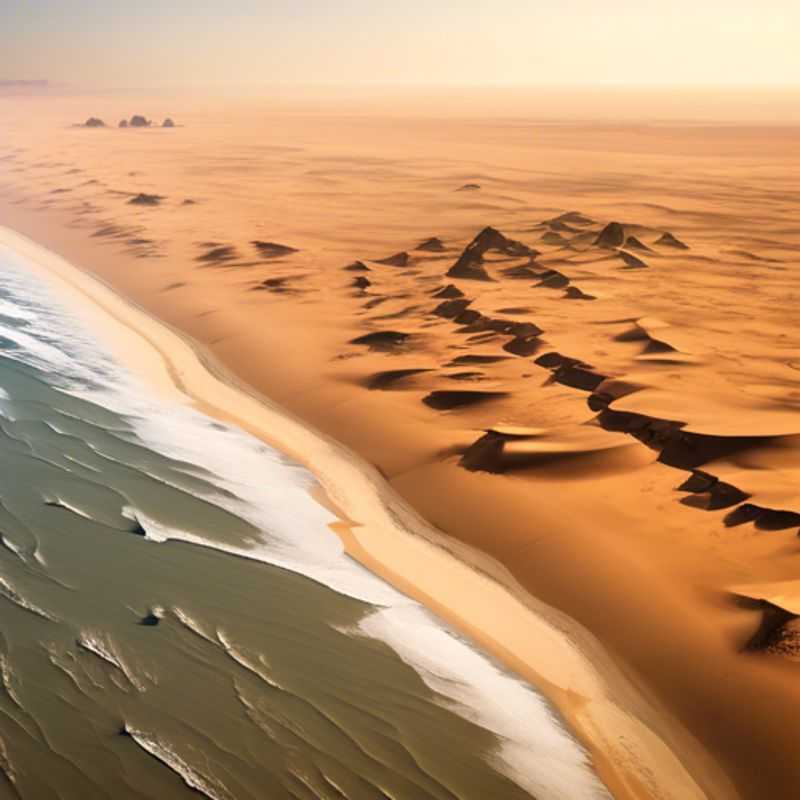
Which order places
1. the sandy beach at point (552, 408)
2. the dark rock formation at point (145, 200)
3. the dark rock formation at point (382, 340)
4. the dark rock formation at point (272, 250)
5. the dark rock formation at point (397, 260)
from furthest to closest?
the dark rock formation at point (145, 200) → the dark rock formation at point (272, 250) → the dark rock formation at point (397, 260) → the dark rock formation at point (382, 340) → the sandy beach at point (552, 408)

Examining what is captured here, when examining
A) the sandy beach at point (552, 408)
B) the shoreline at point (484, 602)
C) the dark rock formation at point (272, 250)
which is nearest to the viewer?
the shoreline at point (484, 602)

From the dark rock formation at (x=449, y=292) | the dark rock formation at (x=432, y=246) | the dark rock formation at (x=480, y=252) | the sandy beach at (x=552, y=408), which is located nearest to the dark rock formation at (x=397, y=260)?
the sandy beach at (x=552, y=408)

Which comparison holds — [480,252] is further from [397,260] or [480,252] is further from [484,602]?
[484,602]

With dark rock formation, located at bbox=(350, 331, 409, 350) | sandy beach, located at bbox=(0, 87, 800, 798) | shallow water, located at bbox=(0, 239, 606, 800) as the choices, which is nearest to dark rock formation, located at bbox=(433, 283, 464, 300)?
sandy beach, located at bbox=(0, 87, 800, 798)

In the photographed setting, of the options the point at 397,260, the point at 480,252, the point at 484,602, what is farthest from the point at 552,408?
the point at 397,260

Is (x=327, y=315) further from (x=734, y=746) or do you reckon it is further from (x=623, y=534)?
(x=734, y=746)

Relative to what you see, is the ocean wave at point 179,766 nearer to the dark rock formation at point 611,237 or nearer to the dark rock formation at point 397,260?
the dark rock formation at point 397,260
